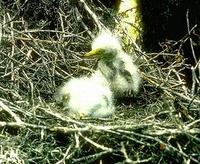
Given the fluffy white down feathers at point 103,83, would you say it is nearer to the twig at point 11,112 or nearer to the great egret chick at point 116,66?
the great egret chick at point 116,66

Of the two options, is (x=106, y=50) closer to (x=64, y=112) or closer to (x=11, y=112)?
(x=64, y=112)

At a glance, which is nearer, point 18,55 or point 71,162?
point 71,162

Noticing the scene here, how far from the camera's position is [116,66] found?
2432mm

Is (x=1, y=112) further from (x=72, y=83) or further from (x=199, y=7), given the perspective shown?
(x=199, y=7)

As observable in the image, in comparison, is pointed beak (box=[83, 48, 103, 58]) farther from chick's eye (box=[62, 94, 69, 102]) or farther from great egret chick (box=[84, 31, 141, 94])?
chick's eye (box=[62, 94, 69, 102])

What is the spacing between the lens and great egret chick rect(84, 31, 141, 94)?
2412 mm

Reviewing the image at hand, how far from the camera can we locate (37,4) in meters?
3.05

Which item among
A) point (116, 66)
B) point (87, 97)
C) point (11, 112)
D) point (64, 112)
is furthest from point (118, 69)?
point (11, 112)

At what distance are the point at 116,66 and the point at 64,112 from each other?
39 centimetres

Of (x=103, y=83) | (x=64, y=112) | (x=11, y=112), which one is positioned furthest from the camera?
(x=103, y=83)

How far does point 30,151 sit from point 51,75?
68 centimetres

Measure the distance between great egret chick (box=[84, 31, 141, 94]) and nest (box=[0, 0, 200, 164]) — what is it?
0.28ft

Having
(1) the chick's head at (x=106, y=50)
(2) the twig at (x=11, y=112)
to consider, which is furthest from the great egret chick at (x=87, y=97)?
(2) the twig at (x=11, y=112)

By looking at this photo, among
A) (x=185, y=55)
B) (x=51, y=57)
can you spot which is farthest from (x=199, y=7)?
(x=51, y=57)
